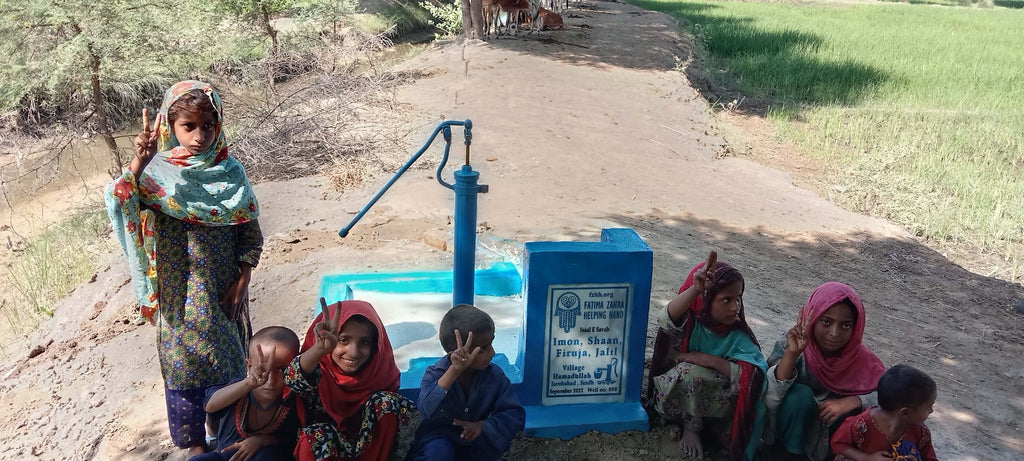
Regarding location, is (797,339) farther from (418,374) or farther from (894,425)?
(418,374)

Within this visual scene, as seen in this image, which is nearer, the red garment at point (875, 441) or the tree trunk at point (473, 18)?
the red garment at point (875, 441)

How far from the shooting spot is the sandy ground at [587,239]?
3.17m

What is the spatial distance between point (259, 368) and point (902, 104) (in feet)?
38.0

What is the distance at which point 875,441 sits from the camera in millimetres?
2400

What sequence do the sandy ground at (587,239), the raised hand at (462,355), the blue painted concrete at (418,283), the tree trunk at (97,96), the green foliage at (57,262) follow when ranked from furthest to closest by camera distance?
the tree trunk at (97,96) → the green foliage at (57,262) → the blue painted concrete at (418,283) → the sandy ground at (587,239) → the raised hand at (462,355)

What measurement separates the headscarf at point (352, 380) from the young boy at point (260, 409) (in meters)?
0.11

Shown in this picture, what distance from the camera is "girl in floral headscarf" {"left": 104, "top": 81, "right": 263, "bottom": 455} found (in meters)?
2.30

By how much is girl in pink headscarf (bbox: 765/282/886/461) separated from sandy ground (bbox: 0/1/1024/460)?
0.46 m

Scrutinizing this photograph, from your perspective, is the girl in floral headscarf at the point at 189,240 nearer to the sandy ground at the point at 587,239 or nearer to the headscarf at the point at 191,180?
the headscarf at the point at 191,180

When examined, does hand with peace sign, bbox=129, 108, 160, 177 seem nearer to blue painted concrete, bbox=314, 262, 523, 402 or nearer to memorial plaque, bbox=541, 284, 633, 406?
blue painted concrete, bbox=314, 262, 523, 402

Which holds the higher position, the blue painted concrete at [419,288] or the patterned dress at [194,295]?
the patterned dress at [194,295]

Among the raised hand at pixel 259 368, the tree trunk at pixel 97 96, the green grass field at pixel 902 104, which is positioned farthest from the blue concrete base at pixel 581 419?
the tree trunk at pixel 97 96

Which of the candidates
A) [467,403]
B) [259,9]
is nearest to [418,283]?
[467,403]

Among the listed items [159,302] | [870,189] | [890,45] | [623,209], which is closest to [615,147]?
[623,209]
